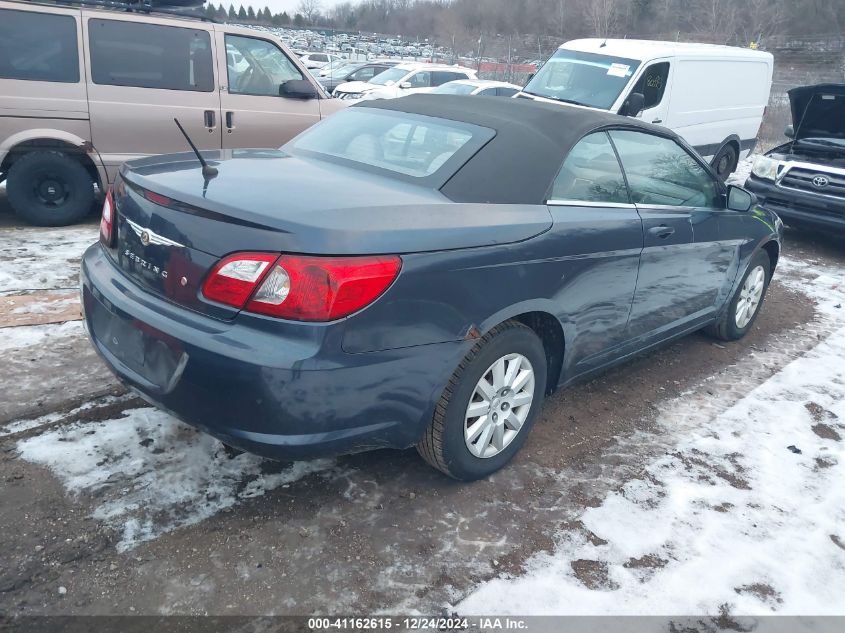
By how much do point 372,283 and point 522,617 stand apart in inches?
50.2

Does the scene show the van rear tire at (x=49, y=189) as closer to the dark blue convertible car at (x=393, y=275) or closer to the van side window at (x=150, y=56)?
the van side window at (x=150, y=56)

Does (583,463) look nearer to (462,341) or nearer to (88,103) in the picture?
(462,341)

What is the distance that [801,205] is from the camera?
793 centimetres

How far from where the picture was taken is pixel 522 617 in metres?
2.40

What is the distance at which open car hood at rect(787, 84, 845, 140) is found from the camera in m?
8.23

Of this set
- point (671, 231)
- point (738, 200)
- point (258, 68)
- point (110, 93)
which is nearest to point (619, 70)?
point (258, 68)

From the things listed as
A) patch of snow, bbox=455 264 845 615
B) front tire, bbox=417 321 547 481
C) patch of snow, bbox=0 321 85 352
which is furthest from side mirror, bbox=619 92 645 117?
patch of snow, bbox=0 321 85 352

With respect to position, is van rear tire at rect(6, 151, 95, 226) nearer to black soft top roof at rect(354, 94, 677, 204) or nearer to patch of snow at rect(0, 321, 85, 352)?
patch of snow at rect(0, 321, 85, 352)

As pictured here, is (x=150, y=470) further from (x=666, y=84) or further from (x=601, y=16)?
(x=601, y=16)

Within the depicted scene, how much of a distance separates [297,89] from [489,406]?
5.07 m

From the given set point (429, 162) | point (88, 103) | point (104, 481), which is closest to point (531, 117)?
point (429, 162)

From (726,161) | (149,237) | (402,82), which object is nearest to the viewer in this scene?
(149,237)

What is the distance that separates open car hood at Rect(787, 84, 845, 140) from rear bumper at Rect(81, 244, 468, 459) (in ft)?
25.3

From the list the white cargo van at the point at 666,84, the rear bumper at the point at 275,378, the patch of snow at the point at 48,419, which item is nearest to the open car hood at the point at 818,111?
the white cargo van at the point at 666,84
